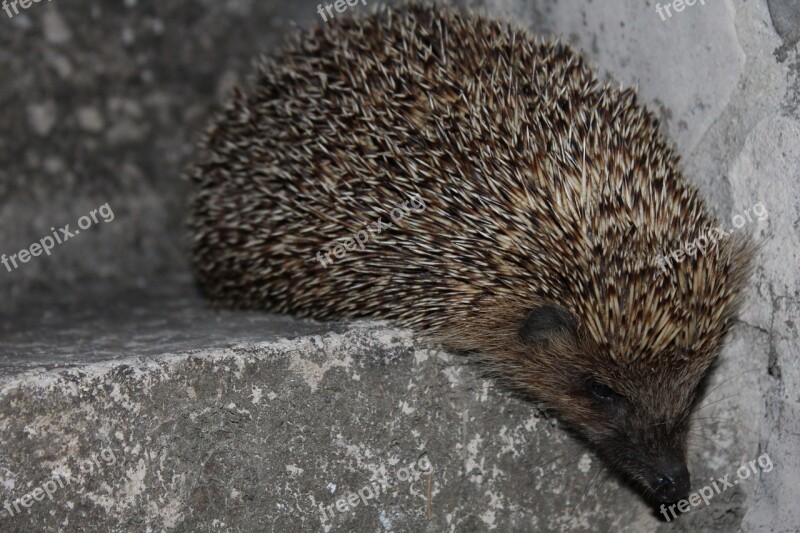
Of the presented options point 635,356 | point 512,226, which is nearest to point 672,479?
point 635,356

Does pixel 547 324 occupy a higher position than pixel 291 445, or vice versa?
pixel 547 324

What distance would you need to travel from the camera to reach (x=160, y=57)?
5.21 metres

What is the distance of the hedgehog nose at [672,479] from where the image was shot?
3084 mm

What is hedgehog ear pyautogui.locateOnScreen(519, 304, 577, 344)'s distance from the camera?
312 cm

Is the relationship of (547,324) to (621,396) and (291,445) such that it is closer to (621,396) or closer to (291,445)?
(621,396)

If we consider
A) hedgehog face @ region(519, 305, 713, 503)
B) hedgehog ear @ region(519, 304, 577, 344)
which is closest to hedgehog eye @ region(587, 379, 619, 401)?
hedgehog face @ region(519, 305, 713, 503)

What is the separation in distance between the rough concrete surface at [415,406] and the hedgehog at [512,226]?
133 mm

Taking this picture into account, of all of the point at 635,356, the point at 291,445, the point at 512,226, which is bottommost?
the point at 291,445

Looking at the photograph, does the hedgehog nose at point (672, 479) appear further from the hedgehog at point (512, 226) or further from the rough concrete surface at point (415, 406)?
the rough concrete surface at point (415, 406)

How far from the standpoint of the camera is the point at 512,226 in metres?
3.14

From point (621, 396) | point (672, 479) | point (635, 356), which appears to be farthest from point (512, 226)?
point (672, 479)

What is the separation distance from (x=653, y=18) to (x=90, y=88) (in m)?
3.14

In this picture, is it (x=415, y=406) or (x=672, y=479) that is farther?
(x=415, y=406)

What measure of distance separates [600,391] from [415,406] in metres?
0.65
